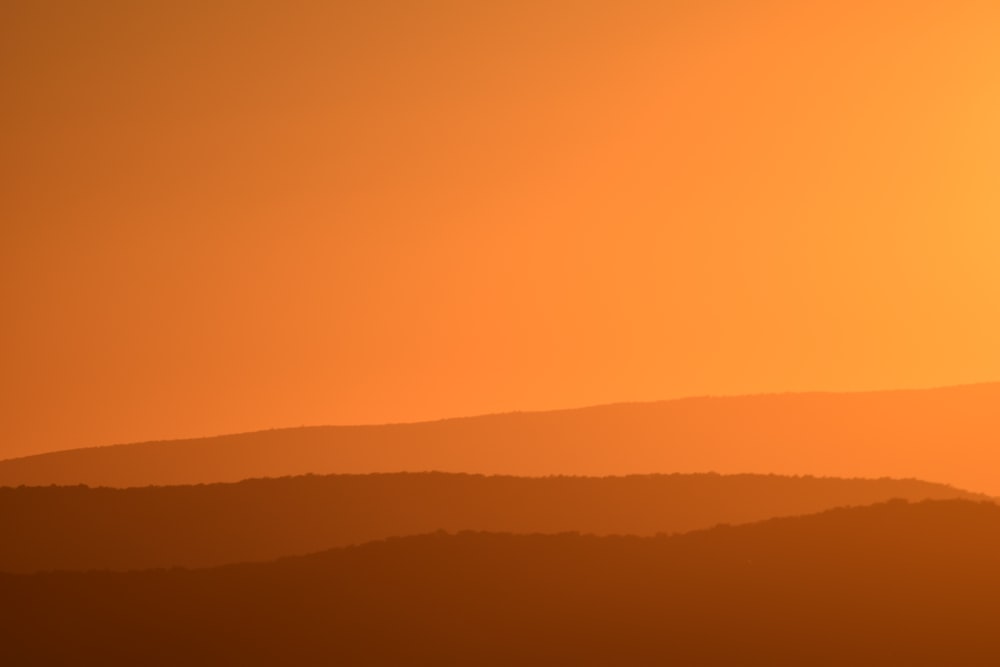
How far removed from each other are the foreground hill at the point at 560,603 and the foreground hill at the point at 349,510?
0.05 metres

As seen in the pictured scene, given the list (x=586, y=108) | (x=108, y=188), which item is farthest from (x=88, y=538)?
(x=586, y=108)

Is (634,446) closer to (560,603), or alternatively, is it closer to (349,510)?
(560,603)

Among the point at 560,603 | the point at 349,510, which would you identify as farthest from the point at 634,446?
the point at 349,510

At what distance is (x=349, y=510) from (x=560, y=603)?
618 mm

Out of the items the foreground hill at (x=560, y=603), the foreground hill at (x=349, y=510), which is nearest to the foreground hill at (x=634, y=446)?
the foreground hill at (x=349, y=510)

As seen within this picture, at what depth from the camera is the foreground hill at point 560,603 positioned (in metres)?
2.58

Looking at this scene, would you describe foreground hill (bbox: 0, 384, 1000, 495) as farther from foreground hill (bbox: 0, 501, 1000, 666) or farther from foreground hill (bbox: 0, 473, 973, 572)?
foreground hill (bbox: 0, 501, 1000, 666)

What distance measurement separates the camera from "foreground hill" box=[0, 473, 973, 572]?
2746mm

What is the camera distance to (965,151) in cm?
319

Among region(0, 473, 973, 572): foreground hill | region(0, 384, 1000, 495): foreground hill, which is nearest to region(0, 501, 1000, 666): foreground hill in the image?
region(0, 473, 973, 572): foreground hill

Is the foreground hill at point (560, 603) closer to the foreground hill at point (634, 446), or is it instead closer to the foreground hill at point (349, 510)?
the foreground hill at point (349, 510)

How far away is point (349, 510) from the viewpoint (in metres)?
2.85

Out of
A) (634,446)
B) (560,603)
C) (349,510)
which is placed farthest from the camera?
(634,446)

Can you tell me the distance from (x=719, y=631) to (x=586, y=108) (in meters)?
1.54
